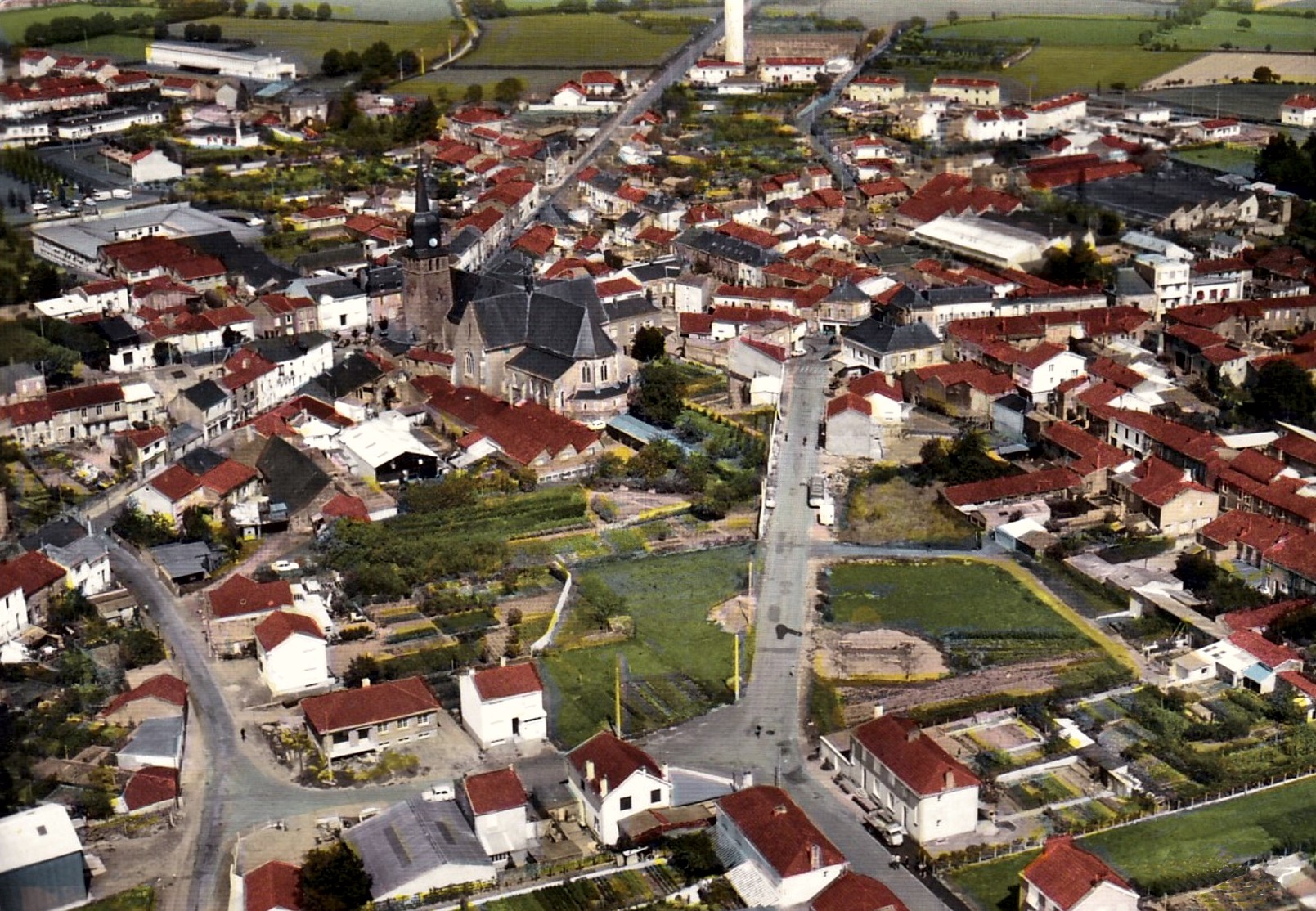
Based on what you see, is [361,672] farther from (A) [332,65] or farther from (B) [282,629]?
(A) [332,65]

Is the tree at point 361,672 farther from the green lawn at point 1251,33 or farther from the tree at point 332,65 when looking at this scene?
the green lawn at point 1251,33

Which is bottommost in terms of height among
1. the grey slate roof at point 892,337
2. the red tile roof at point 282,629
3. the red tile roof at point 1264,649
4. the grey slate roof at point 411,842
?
the grey slate roof at point 411,842

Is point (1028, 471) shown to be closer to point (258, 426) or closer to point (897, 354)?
point (897, 354)

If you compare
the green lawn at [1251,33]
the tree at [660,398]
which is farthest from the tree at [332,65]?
the tree at [660,398]

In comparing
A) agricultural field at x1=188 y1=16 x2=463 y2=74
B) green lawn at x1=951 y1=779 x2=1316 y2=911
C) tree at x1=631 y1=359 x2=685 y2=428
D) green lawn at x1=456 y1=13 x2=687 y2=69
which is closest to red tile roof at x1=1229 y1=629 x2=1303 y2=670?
green lawn at x1=951 y1=779 x2=1316 y2=911

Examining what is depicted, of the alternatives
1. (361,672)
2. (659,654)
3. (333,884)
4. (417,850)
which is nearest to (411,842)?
(417,850)

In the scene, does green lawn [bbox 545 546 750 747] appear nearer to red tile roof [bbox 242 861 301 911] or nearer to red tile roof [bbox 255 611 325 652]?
red tile roof [bbox 255 611 325 652]
